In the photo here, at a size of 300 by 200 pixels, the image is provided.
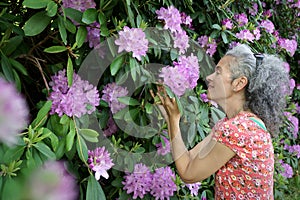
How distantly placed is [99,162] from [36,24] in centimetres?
52

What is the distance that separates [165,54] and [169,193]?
2.09 feet

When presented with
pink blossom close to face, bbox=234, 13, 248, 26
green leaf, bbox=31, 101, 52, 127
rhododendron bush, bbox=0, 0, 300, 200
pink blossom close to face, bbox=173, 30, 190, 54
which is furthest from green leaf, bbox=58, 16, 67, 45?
pink blossom close to face, bbox=234, 13, 248, 26

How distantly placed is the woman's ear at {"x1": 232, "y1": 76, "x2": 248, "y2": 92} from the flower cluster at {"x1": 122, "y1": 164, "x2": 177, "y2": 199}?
500 millimetres

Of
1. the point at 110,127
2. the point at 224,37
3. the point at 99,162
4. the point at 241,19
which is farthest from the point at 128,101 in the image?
the point at 241,19

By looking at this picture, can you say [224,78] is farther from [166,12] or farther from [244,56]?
[166,12]

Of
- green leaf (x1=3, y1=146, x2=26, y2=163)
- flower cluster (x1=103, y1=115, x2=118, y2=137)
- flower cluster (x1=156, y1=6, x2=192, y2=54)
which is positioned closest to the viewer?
green leaf (x1=3, y1=146, x2=26, y2=163)

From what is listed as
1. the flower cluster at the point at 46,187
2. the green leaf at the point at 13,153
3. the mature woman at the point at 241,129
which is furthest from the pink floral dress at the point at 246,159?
the flower cluster at the point at 46,187

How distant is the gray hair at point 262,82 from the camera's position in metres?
1.56

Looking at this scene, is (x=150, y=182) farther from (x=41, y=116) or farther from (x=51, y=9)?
(x=51, y=9)

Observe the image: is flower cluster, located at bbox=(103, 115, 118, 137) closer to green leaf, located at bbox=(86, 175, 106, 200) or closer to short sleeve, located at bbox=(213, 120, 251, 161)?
green leaf, located at bbox=(86, 175, 106, 200)

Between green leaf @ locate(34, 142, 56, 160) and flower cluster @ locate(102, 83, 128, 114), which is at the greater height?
green leaf @ locate(34, 142, 56, 160)

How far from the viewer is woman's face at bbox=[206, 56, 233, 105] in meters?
1.61

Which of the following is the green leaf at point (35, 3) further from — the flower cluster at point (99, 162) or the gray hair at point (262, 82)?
the gray hair at point (262, 82)

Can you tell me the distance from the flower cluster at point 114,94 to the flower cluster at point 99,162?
0.75 ft
